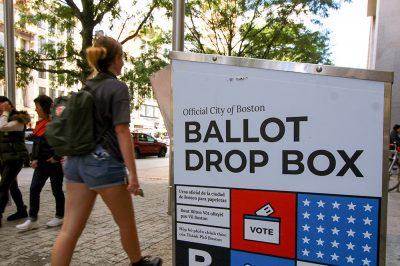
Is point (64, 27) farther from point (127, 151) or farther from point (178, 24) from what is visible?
point (127, 151)

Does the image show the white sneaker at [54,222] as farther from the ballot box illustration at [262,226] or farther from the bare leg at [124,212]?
the ballot box illustration at [262,226]

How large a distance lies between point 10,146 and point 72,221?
9.27ft

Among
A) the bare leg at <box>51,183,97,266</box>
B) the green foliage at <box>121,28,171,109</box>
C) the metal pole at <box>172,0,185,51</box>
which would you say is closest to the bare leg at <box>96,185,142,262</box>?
the bare leg at <box>51,183,97,266</box>

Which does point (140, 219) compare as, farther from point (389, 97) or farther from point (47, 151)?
point (389, 97)

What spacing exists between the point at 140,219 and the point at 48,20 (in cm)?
925

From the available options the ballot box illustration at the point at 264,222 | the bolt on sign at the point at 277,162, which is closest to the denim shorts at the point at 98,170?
the bolt on sign at the point at 277,162

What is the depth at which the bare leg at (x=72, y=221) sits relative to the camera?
2.56 metres

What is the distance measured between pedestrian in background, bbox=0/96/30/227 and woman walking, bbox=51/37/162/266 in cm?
268

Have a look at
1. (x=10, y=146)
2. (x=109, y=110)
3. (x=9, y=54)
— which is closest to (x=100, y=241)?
(x=10, y=146)

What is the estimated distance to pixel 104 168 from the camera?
2.54 metres

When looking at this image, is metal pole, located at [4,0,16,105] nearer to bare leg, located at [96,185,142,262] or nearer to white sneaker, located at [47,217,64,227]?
white sneaker, located at [47,217,64,227]

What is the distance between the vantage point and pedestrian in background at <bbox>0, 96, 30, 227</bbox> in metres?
4.93

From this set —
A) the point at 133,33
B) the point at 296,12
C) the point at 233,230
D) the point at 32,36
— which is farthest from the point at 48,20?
the point at 32,36

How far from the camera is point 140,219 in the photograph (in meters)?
5.33
